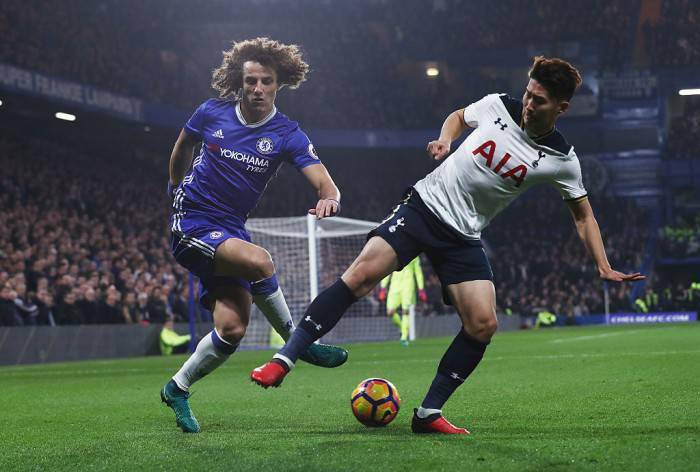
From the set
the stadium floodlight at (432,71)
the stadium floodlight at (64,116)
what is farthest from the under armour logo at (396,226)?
the stadium floodlight at (432,71)

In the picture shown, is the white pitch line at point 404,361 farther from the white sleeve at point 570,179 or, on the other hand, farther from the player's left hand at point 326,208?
the player's left hand at point 326,208

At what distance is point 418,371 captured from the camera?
35.4 ft

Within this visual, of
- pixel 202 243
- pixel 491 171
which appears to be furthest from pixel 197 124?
pixel 491 171

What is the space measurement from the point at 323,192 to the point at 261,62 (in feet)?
3.02

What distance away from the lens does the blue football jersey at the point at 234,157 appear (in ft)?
18.9

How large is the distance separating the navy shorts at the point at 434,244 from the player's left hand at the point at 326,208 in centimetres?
24

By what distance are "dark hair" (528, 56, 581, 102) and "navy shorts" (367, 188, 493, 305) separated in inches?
35.1

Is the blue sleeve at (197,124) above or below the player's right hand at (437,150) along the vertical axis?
above

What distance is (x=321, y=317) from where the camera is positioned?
5.00 m

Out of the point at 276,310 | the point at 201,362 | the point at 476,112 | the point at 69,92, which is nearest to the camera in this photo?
the point at 476,112

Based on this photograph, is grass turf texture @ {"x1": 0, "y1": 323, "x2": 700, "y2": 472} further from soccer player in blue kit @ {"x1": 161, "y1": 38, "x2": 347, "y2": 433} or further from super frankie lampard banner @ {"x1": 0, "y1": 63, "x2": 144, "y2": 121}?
super frankie lampard banner @ {"x1": 0, "y1": 63, "x2": 144, "y2": 121}

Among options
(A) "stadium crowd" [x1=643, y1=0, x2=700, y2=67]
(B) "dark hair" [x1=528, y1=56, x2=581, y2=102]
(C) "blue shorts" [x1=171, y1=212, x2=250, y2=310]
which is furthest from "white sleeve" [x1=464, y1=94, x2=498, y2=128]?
(A) "stadium crowd" [x1=643, y1=0, x2=700, y2=67]

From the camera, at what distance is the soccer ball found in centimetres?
553

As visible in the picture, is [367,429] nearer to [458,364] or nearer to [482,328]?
[458,364]
